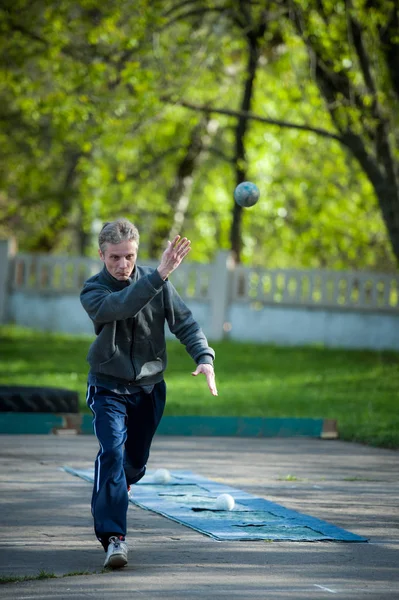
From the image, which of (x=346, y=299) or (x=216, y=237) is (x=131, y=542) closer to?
(x=346, y=299)

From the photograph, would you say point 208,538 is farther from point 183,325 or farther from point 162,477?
point 162,477

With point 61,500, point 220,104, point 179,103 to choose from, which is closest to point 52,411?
point 61,500

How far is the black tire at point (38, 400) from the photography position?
11203mm

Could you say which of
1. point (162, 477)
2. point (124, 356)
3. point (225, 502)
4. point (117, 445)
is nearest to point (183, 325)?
point (124, 356)

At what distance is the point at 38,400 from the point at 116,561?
5.97 m

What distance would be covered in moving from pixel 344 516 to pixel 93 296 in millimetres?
2378

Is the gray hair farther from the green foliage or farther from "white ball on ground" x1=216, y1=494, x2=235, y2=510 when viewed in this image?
the green foliage

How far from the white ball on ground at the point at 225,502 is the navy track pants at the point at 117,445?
33.7 inches

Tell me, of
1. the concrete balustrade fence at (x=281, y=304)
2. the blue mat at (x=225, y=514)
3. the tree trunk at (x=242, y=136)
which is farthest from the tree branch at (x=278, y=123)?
the blue mat at (x=225, y=514)

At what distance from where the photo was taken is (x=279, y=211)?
3794cm

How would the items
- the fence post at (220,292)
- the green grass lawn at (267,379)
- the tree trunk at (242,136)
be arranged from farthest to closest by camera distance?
the tree trunk at (242,136) < the fence post at (220,292) < the green grass lawn at (267,379)

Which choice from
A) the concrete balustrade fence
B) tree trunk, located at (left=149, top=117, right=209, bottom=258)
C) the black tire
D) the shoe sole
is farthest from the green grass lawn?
tree trunk, located at (left=149, top=117, right=209, bottom=258)

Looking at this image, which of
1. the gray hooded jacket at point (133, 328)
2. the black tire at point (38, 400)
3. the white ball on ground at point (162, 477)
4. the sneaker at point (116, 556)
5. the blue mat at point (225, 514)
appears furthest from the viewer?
the black tire at point (38, 400)

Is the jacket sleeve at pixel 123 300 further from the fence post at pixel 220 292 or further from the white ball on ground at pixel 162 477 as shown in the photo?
the fence post at pixel 220 292
